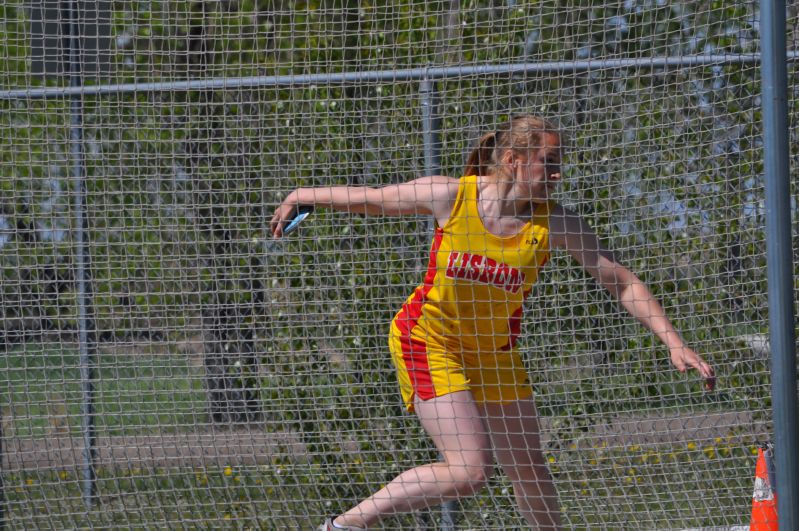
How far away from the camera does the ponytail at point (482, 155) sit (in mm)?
3629

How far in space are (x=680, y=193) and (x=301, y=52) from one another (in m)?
1.93

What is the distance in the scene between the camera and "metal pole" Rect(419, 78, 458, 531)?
4.36m

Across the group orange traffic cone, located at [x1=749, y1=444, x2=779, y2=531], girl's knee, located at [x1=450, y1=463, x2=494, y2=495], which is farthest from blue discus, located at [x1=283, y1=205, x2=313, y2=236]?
orange traffic cone, located at [x1=749, y1=444, x2=779, y2=531]

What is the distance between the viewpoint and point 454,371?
11.6ft

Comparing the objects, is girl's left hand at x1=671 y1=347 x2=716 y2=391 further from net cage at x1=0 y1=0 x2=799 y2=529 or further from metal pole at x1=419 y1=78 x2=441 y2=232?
metal pole at x1=419 y1=78 x2=441 y2=232

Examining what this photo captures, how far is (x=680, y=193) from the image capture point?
4285mm

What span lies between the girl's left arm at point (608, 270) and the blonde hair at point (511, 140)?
27cm

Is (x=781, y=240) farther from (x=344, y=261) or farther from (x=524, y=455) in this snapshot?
(x=344, y=261)

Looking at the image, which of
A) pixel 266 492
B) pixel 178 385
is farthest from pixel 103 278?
pixel 266 492

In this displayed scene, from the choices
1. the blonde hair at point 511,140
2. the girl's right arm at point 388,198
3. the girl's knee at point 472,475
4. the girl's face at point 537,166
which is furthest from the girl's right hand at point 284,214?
the girl's knee at point 472,475

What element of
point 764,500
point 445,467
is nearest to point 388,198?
point 445,467

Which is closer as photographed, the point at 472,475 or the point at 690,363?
the point at 690,363

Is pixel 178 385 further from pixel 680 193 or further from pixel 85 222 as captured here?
pixel 680 193

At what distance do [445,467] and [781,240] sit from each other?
4.38 feet
